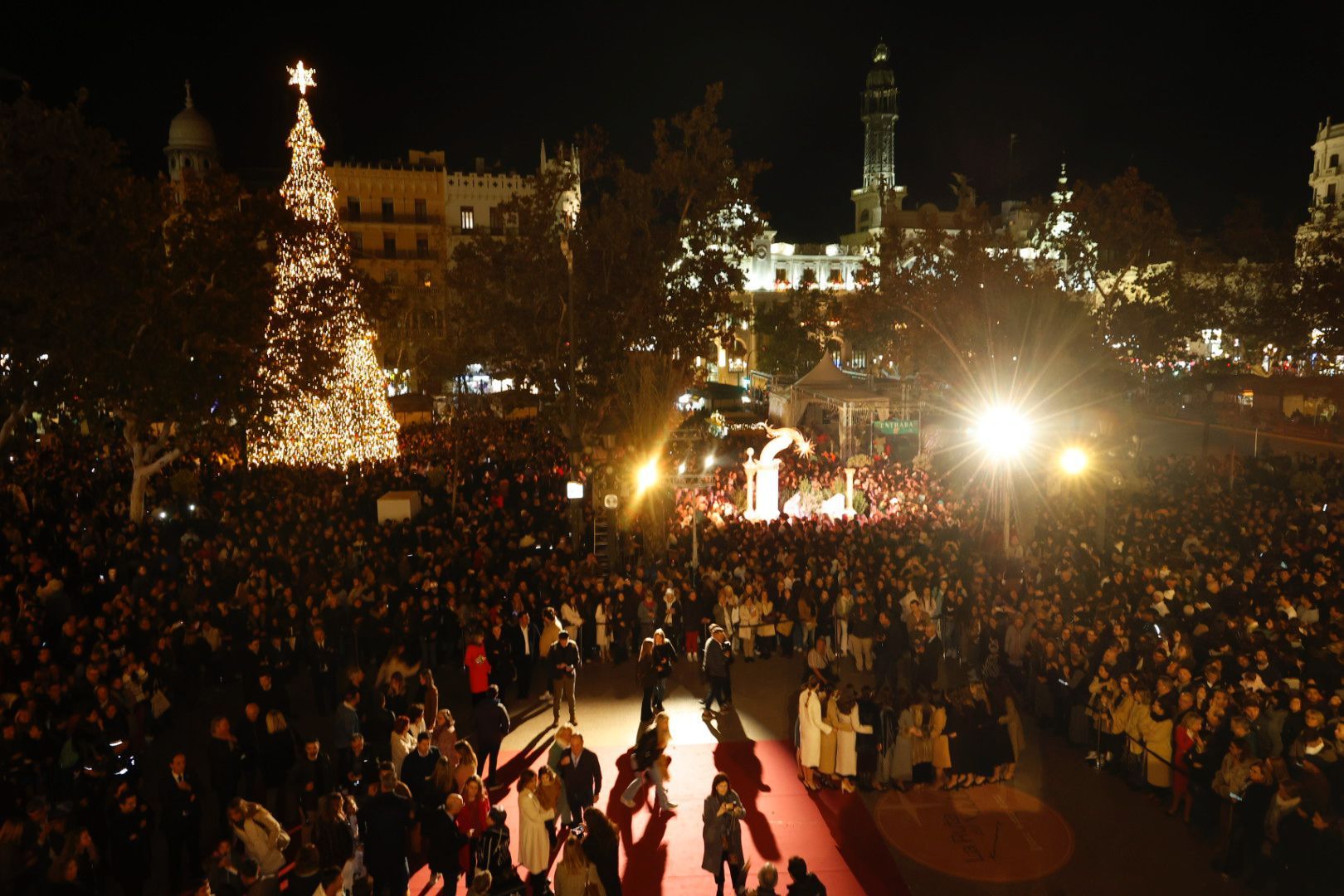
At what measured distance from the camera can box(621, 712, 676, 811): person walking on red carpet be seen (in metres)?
8.30

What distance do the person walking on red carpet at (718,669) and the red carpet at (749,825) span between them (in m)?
0.86

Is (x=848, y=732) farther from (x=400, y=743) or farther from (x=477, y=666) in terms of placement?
(x=400, y=743)

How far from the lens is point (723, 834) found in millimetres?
6926

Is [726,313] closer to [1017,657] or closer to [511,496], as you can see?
[511,496]

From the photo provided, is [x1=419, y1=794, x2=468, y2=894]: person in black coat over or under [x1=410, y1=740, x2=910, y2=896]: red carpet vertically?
over

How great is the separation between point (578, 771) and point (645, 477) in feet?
35.0

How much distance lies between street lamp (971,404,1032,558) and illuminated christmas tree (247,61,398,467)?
13350 millimetres

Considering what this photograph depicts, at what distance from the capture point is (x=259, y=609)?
36.2ft

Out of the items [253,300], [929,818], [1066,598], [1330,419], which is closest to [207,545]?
[253,300]

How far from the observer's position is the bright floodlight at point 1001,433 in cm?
1825

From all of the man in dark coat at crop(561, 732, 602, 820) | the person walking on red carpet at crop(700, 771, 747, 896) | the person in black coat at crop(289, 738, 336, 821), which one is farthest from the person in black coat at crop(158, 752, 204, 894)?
the person walking on red carpet at crop(700, 771, 747, 896)

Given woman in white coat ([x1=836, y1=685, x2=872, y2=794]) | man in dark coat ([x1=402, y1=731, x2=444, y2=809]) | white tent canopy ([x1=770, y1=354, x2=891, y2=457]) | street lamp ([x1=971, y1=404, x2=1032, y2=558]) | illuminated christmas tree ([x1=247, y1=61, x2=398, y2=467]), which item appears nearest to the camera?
man in dark coat ([x1=402, y1=731, x2=444, y2=809])

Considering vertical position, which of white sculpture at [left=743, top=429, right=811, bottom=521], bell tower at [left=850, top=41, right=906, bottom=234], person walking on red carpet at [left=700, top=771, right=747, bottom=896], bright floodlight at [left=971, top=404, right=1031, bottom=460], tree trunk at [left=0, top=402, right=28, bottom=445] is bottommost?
person walking on red carpet at [left=700, top=771, right=747, bottom=896]

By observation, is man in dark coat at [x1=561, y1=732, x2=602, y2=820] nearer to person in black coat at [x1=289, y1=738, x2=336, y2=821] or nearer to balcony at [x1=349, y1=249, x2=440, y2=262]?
person in black coat at [x1=289, y1=738, x2=336, y2=821]
